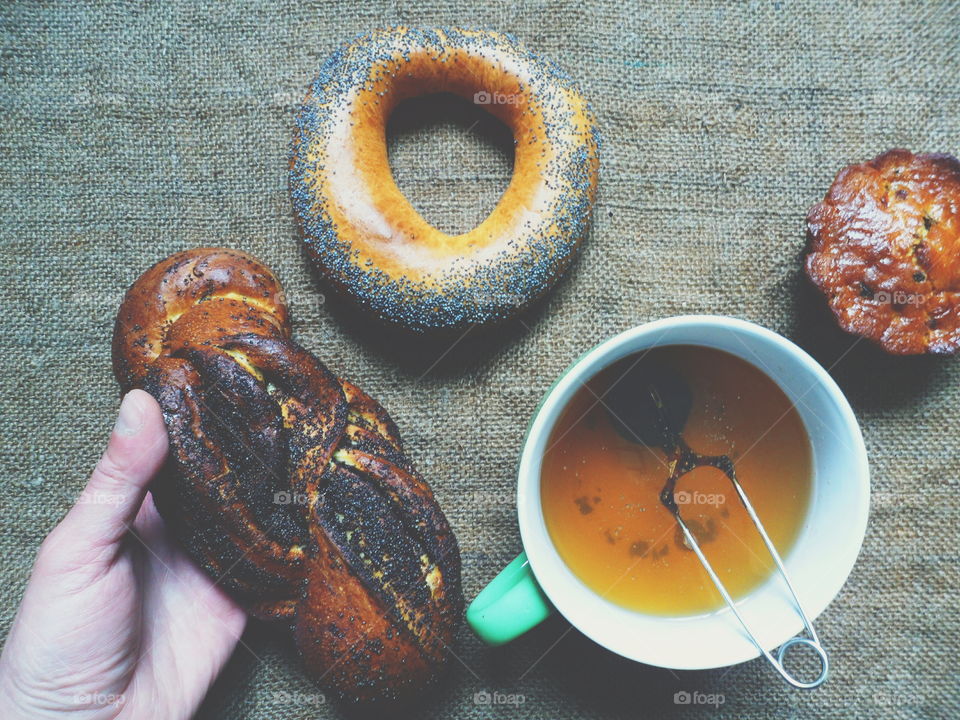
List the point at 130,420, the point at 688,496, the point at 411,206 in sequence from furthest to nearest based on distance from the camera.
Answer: the point at 411,206 < the point at 688,496 < the point at 130,420

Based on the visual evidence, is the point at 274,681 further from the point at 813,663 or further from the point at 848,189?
the point at 848,189

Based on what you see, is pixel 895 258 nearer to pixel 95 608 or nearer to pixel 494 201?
pixel 494 201

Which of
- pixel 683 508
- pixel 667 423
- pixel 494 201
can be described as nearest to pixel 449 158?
pixel 494 201

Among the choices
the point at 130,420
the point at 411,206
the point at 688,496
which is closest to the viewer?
the point at 130,420

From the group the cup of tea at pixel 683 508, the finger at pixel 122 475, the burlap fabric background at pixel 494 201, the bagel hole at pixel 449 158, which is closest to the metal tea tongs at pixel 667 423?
the cup of tea at pixel 683 508

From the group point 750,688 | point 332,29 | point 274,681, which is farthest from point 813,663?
point 332,29

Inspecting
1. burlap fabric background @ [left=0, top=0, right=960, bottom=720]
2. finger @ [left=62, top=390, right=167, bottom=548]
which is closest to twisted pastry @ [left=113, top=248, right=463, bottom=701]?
finger @ [left=62, top=390, right=167, bottom=548]

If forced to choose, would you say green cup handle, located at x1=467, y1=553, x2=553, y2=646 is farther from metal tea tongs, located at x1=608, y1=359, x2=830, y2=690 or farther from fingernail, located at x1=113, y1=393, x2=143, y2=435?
fingernail, located at x1=113, y1=393, x2=143, y2=435
